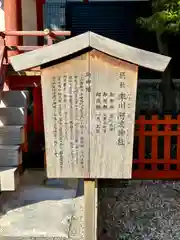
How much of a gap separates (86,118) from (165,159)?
3.58m

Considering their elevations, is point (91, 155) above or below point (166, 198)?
above

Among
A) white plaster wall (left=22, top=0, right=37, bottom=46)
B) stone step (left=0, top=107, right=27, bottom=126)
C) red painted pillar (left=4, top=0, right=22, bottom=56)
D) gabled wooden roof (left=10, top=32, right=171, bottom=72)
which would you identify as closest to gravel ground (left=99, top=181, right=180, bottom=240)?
stone step (left=0, top=107, right=27, bottom=126)

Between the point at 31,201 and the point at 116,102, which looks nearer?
the point at 116,102

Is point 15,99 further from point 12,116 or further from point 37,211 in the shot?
point 37,211

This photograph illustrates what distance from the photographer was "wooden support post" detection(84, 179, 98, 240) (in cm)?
363

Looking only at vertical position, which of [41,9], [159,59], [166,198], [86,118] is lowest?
[166,198]

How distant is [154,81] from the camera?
1031 centimetres

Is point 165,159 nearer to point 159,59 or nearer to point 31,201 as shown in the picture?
point 31,201

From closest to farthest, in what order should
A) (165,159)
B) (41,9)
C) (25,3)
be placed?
(165,159) → (25,3) → (41,9)

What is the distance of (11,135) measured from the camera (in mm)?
5035

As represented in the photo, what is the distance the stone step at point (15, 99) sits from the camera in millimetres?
5473

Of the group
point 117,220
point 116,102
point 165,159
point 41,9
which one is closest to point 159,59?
point 116,102

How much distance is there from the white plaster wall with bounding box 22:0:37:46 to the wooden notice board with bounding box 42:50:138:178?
4904 millimetres

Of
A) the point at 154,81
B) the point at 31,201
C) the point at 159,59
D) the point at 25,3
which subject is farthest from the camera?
the point at 154,81
